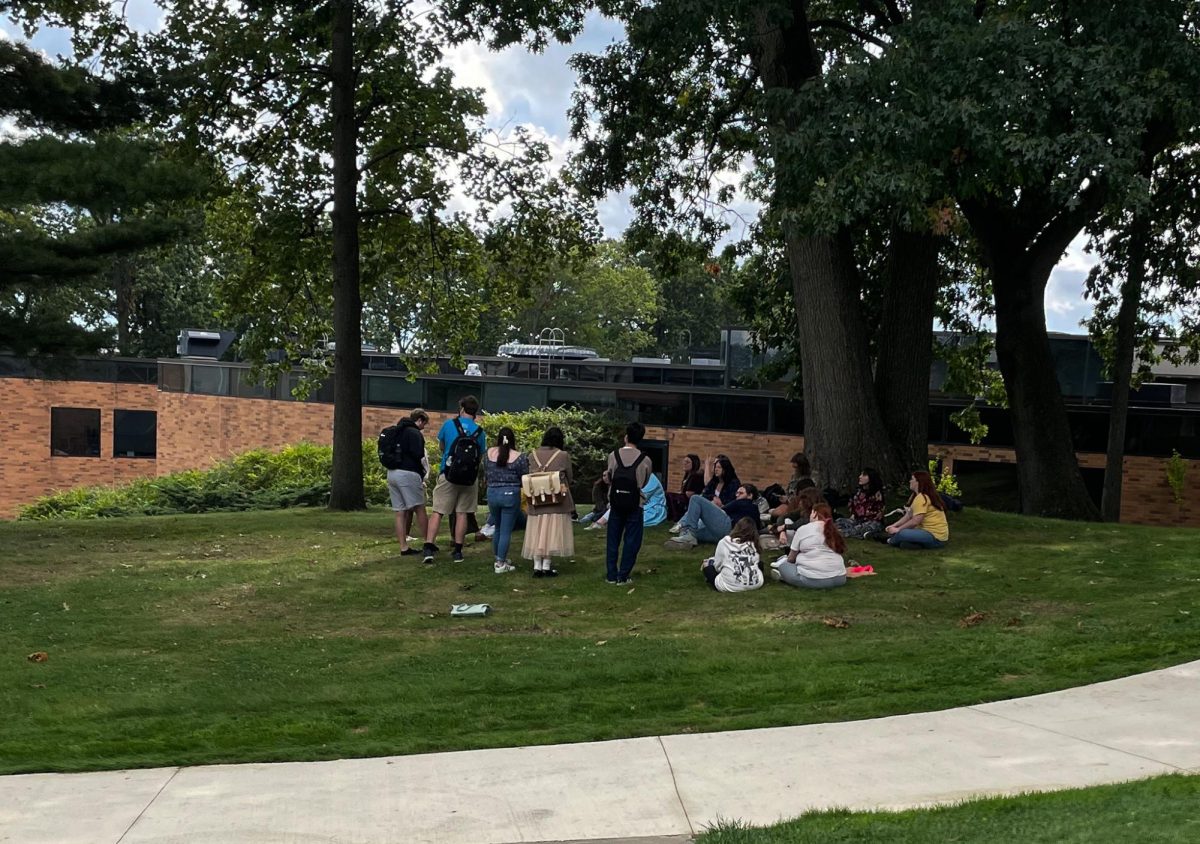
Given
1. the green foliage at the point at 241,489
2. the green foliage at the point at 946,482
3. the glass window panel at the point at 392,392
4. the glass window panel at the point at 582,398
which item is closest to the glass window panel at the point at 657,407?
the glass window panel at the point at 582,398

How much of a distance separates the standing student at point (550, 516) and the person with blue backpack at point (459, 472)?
2.27 feet

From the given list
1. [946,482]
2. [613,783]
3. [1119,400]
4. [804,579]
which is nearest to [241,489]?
[946,482]

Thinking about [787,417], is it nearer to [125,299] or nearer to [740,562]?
[740,562]

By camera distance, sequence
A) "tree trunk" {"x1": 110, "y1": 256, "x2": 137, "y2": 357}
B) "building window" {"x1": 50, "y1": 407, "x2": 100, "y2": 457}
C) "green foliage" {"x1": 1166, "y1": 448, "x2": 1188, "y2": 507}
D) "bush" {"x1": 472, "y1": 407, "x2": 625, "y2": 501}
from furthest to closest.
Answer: "tree trunk" {"x1": 110, "y1": 256, "x2": 137, "y2": 357}
"building window" {"x1": 50, "y1": 407, "x2": 100, "y2": 457}
"green foliage" {"x1": 1166, "y1": 448, "x2": 1188, "y2": 507}
"bush" {"x1": 472, "y1": 407, "x2": 625, "y2": 501}

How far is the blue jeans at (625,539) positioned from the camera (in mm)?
12336

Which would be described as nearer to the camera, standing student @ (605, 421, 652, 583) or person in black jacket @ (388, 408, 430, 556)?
standing student @ (605, 421, 652, 583)

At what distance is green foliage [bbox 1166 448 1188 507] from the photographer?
25328 millimetres

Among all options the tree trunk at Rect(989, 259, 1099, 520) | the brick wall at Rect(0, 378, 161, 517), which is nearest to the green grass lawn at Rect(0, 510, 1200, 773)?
the tree trunk at Rect(989, 259, 1099, 520)

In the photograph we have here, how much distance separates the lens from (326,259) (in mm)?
20812

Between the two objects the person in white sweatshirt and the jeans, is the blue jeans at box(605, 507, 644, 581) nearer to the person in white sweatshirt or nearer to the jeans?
the person in white sweatshirt

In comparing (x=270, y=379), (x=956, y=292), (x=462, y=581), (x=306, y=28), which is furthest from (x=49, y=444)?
(x=462, y=581)

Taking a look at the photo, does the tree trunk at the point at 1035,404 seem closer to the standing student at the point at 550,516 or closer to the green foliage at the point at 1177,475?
the green foliage at the point at 1177,475

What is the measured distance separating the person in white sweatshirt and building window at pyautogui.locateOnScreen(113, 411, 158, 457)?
32.3 meters

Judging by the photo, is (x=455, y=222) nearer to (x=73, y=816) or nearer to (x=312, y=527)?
(x=312, y=527)
